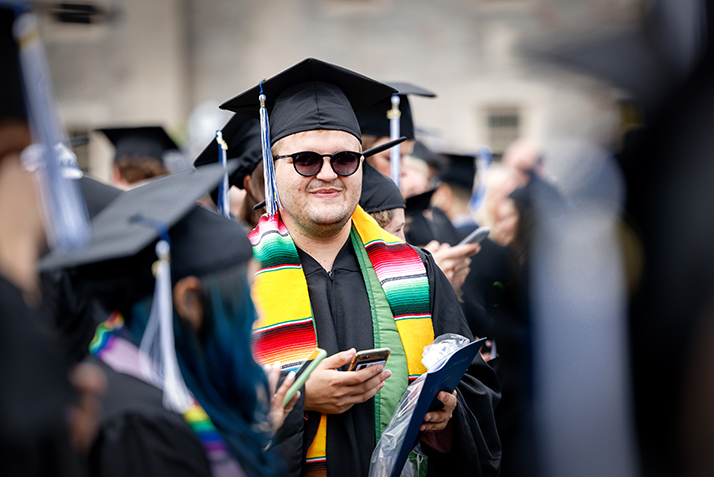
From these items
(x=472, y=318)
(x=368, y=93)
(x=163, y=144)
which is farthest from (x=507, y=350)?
(x=163, y=144)

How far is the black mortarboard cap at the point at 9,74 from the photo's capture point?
1.22 meters

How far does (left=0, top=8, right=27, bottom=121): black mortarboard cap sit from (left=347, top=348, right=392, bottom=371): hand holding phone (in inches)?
44.9

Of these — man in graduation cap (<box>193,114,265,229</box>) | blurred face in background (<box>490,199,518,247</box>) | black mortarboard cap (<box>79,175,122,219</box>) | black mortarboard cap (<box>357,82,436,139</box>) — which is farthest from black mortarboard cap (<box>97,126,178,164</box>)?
black mortarboard cap (<box>79,175,122,219</box>)

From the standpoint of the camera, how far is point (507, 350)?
10.0ft

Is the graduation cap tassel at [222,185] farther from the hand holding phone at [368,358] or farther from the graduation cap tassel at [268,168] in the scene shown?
the hand holding phone at [368,358]

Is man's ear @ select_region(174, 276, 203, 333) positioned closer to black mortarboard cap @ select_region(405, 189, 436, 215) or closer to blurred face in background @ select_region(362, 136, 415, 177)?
blurred face in background @ select_region(362, 136, 415, 177)

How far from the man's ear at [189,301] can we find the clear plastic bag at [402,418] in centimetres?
→ 77

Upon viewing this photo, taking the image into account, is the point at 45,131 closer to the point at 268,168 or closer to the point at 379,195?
the point at 268,168

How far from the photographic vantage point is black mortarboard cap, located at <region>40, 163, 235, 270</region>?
1.27 m

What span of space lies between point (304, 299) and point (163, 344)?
889mm

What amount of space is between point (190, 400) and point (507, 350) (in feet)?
6.56

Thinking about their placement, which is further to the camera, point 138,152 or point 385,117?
point 138,152

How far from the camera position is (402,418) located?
208 centimetres

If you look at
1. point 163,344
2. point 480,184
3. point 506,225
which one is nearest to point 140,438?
point 163,344
